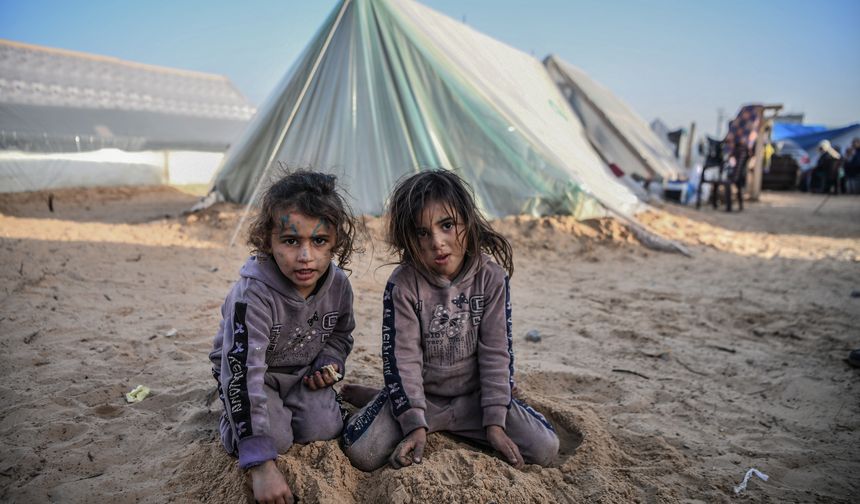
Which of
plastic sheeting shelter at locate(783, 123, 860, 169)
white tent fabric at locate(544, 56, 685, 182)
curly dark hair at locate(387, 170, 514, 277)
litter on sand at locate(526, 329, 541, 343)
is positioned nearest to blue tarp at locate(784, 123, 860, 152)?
plastic sheeting shelter at locate(783, 123, 860, 169)

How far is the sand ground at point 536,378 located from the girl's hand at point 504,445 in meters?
0.04

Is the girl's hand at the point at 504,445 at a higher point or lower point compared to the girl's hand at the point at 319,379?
lower

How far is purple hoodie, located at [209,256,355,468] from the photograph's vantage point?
1318mm

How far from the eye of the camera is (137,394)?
5.93 ft

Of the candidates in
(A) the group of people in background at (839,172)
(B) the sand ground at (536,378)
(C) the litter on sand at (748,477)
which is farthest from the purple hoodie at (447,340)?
(A) the group of people in background at (839,172)

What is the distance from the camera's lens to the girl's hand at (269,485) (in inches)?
48.2

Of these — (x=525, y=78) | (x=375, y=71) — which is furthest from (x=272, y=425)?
(x=525, y=78)

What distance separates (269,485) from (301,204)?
748 mm

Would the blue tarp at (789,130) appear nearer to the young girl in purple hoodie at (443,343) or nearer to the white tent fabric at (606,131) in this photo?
the white tent fabric at (606,131)

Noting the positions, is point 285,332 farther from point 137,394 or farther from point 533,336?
point 533,336

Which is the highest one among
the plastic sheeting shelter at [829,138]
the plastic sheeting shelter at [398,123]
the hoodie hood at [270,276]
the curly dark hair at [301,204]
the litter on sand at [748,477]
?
the plastic sheeting shelter at [829,138]

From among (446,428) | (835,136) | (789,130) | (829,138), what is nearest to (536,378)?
(446,428)

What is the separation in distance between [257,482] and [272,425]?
21 cm

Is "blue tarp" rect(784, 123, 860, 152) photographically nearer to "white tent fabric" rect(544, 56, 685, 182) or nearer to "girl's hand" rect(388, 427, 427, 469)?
"white tent fabric" rect(544, 56, 685, 182)
